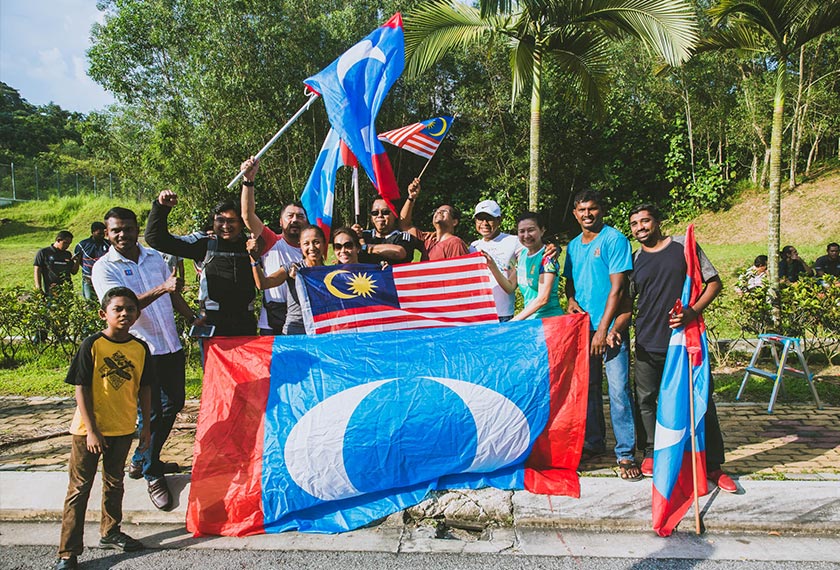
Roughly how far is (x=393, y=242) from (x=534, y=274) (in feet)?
4.61

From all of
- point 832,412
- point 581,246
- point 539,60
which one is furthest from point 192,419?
point 539,60

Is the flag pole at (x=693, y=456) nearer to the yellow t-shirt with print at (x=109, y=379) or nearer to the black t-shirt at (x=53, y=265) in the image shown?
the yellow t-shirt with print at (x=109, y=379)

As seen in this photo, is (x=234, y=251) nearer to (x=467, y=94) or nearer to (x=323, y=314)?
(x=323, y=314)

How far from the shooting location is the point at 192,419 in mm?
5961

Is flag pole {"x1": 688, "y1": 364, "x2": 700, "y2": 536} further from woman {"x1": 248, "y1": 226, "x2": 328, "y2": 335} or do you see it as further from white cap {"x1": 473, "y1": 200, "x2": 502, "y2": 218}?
woman {"x1": 248, "y1": 226, "x2": 328, "y2": 335}

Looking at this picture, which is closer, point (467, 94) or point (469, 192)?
point (467, 94)

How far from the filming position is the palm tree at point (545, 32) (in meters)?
8.01

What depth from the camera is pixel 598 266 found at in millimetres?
4434

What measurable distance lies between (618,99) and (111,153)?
2092 centimetres

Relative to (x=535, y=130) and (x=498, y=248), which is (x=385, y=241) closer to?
(x=498, y=248)

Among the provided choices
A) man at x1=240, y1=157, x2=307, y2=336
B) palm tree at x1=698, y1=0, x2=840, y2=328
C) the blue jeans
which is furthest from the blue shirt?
palm tree at x1=698, y1=0, x2=840, y2=328

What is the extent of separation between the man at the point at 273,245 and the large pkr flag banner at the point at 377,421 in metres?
0.73

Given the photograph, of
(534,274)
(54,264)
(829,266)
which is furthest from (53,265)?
(829,266)

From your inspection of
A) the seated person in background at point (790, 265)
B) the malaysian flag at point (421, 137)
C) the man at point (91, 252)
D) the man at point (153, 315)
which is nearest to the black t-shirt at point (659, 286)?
the man at point (153, 315)
